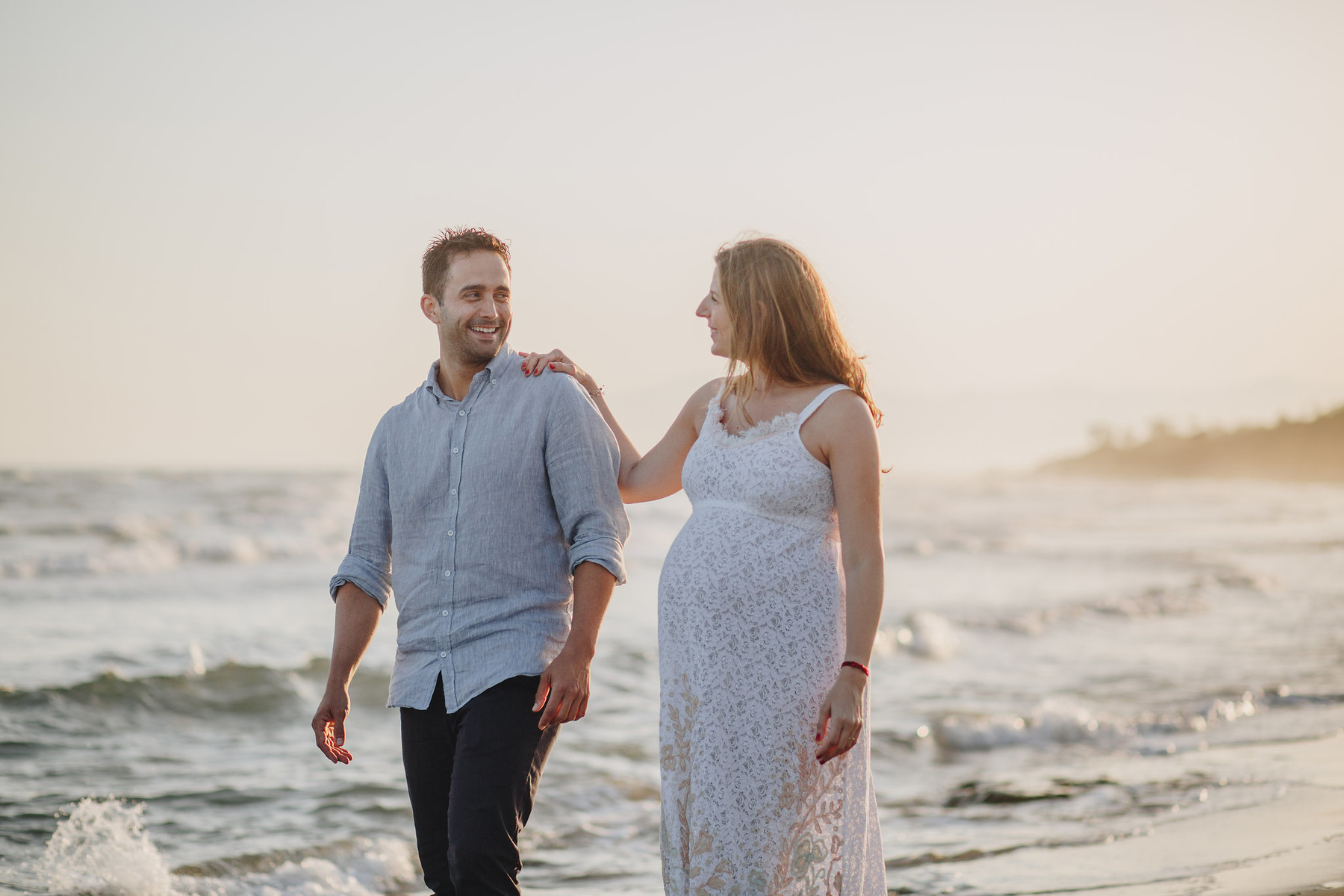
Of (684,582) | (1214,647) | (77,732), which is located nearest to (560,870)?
(684,582)

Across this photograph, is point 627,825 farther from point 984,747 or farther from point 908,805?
point 984,747

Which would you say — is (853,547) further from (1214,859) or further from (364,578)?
(1214,859)

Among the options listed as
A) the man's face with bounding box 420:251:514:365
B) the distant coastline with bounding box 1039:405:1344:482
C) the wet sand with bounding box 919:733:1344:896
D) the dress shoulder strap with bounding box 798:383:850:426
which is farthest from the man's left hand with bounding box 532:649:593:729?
the distant coastline with bounding box 1039:405:1344:482

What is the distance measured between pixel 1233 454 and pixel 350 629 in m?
89.1

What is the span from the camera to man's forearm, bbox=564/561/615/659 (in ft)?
9.07

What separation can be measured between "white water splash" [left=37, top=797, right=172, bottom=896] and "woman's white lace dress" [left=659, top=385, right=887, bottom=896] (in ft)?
10.7

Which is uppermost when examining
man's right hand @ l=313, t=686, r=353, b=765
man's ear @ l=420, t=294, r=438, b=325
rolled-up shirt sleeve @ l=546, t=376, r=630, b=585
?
man's ear @ l=420, t=294, r=438, b=325

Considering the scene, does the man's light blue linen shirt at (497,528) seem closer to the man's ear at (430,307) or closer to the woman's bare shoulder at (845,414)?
the man's ear at (430,307)

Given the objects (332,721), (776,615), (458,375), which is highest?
(458,375)

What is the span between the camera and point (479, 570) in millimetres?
2910

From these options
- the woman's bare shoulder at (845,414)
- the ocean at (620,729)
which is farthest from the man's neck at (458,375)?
the ocean at (620,729)

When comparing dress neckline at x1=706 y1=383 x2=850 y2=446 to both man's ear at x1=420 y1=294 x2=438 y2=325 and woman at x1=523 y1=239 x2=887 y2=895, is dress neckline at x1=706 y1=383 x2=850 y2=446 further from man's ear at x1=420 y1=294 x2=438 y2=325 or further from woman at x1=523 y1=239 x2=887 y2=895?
man's ear at x1=420 y1=294 x2=438 y2=325

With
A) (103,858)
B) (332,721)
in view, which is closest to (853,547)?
(332,721)

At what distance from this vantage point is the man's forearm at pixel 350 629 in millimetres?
3162
